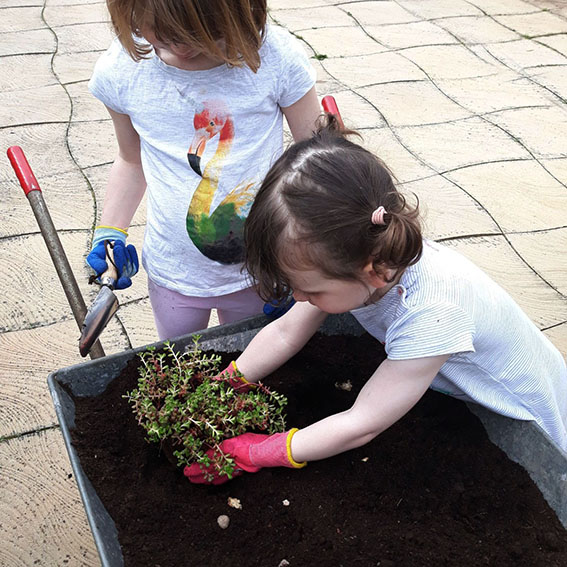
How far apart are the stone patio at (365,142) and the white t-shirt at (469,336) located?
1.16 meters

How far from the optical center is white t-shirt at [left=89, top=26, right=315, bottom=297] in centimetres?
142

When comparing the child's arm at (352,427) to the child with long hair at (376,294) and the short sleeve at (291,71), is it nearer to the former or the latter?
the child with long hair at (376,294)

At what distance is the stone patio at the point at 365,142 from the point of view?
2162 millimetres

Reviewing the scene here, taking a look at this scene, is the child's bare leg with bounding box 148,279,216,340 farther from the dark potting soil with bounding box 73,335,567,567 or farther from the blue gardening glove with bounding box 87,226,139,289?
the dark potting soil with bounding box 73,335,567,567

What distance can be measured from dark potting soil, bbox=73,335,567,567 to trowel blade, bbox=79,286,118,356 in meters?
0.11

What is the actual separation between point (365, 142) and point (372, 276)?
259 cm

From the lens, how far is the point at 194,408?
1.25 metres

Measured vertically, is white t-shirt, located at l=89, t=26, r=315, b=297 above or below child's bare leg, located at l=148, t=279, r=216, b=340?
above

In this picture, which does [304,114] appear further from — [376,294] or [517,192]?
[517,192]

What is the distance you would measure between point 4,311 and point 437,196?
1.96 m

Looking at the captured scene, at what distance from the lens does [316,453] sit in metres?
1.19

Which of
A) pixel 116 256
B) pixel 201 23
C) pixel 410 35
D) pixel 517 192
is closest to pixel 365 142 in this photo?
pixel 517 192

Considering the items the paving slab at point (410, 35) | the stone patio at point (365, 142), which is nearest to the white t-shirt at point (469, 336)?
the stone patio at point (365, 142)

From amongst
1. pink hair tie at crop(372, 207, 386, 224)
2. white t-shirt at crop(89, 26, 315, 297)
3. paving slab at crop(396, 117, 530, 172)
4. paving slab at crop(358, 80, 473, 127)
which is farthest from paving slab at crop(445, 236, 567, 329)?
pink hair tie at crop(372, 207, 386, 224)
